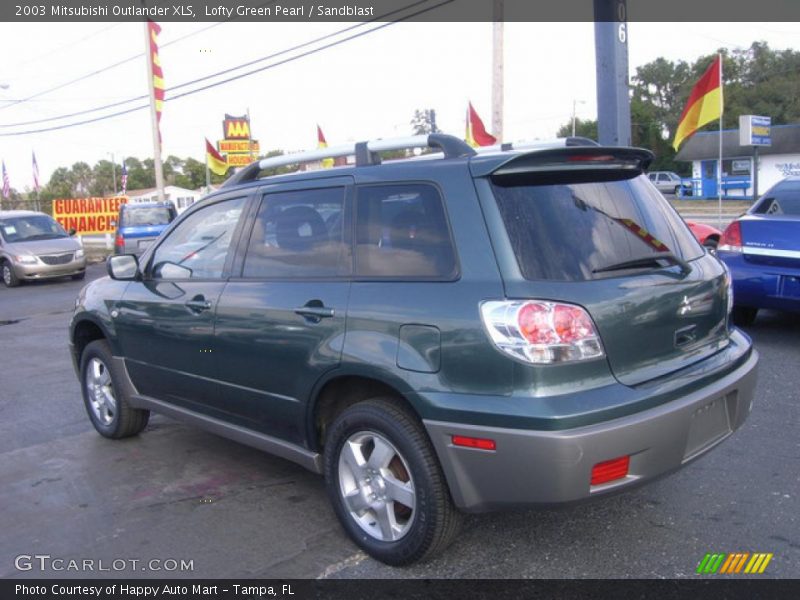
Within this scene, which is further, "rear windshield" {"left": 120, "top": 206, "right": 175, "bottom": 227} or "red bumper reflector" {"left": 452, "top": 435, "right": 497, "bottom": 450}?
"rear windshield" {"left": 120, "top": 206, "right": 175, "bottom": 227}

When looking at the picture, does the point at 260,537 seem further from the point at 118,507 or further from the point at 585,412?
the point at 585,412

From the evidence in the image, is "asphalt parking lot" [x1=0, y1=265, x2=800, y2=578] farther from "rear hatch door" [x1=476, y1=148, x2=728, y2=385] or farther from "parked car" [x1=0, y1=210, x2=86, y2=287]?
"parked car" [x1=0, y1=210, x2=86, y2=287]

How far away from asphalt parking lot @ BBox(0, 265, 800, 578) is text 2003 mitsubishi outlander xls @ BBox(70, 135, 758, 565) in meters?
0.38

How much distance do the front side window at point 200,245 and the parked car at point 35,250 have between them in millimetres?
14362

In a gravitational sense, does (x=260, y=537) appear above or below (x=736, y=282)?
below

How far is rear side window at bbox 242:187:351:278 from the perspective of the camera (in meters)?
3.78

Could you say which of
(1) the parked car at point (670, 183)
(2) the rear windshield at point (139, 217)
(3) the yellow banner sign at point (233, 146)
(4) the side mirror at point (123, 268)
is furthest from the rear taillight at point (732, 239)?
(1) the parked car at point (670, 183)

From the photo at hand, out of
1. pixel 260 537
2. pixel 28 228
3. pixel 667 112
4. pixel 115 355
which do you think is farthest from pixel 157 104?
pixel 667 112

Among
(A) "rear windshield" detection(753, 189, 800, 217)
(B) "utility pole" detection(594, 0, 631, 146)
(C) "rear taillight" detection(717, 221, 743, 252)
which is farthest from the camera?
(B) "utility pole" detection(594, 0, 631, 146)

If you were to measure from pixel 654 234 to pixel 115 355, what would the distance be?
12.0 ft

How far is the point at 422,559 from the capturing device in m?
3.37

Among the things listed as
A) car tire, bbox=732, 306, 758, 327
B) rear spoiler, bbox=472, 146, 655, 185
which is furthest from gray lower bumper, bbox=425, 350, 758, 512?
car tire, bbox=732, 306, 758, 327

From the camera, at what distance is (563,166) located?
3338 millimetres

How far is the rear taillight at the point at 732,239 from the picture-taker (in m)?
7.40
